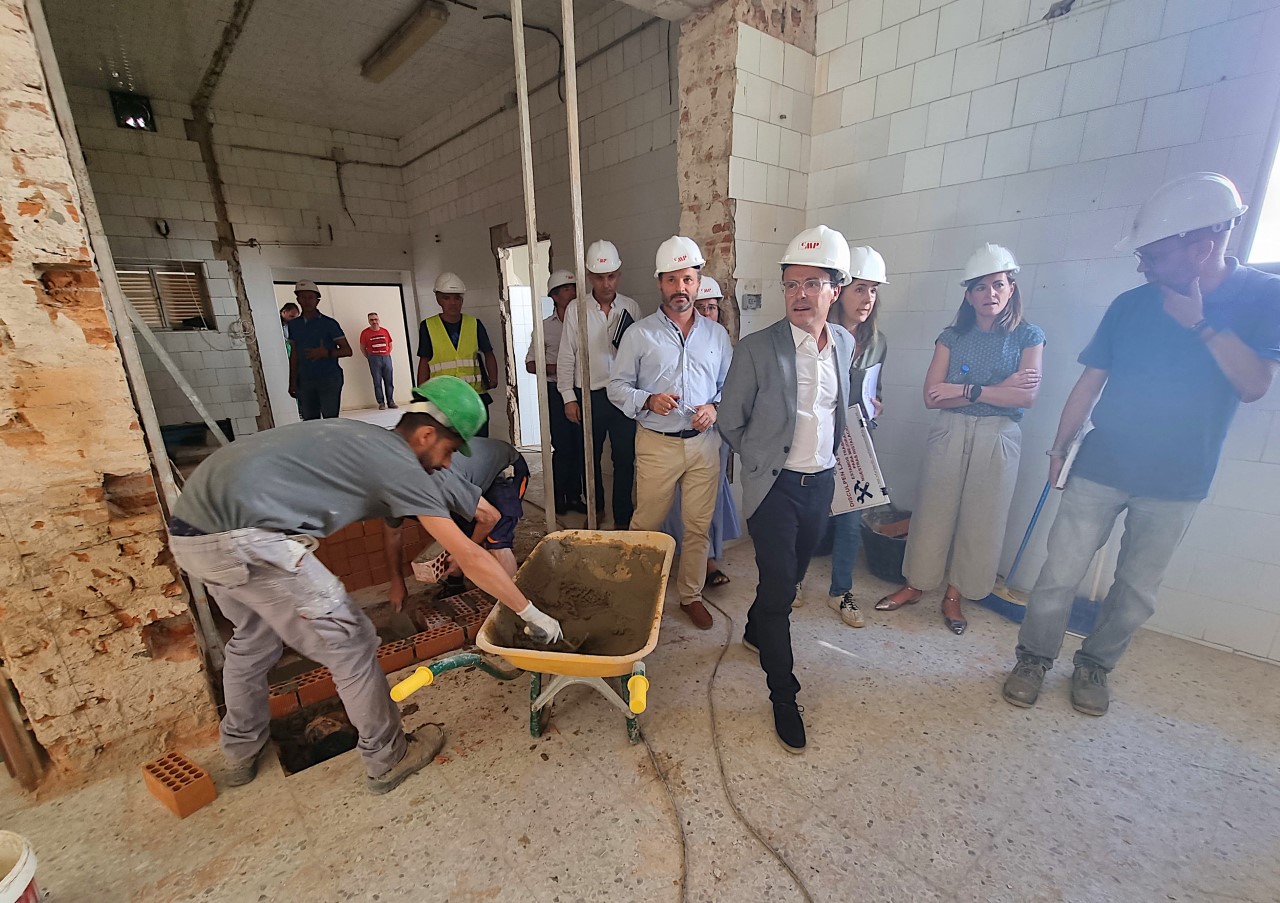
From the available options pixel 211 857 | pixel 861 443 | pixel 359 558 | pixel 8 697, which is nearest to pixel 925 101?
pixel 861 443

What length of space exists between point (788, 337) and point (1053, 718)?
5.39 ft

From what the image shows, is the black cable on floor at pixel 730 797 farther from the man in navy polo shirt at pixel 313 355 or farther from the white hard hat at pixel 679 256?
the man in navy polo shirt at pixel 313 355

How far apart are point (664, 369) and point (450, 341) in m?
1.98

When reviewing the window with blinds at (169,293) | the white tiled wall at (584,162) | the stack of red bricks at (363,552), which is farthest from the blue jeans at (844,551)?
the window with blinds at (169,293)

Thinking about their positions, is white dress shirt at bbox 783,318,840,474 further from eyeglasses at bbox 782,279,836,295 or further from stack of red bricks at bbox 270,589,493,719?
stack of red bricks at bbox 270,589,493,719

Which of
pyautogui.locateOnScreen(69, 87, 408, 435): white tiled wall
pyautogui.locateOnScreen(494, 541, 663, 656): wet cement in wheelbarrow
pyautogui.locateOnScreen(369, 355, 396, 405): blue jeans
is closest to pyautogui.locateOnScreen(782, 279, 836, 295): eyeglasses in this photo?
pyautogui.locateOnScreen(494, 541, 663, 656): wet cement in wheelbarrow

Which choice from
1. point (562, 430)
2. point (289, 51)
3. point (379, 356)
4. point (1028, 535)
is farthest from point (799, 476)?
point (379, 356)

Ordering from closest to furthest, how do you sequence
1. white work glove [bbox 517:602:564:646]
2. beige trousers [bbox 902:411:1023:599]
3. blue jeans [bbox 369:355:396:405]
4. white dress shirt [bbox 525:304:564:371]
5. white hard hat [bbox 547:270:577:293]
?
1. white work glove [bbox 517:602:564:646]
2. beige trousers [bbox 902:411:1023:599]
3. white hard hat [bbox 547:270:577:293]
4. white dress shirt [bbox 525:304:564:371]
5. blue jeans [bbox 369:355:396:405]

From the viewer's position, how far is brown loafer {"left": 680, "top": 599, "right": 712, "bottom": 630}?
2463 millimetres

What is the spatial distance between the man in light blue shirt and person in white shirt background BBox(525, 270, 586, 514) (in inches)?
50.9

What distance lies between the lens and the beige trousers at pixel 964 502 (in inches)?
90.5

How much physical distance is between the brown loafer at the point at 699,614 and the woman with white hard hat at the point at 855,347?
64 centimetres

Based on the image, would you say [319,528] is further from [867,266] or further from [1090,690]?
[1090,690]

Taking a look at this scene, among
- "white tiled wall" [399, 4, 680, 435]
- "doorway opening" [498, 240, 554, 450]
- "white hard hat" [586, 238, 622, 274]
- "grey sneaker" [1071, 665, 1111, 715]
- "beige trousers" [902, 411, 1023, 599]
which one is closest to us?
"grey sneaker" [1071, 665, 1111, 715]
